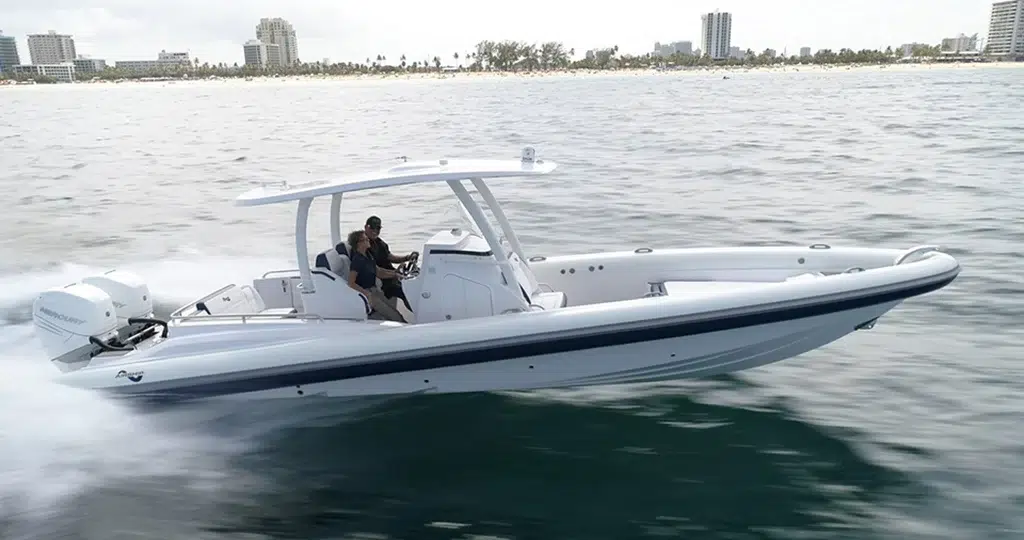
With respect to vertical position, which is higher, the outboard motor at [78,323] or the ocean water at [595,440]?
the outboard motor at [78,323]

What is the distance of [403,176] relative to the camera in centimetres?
624

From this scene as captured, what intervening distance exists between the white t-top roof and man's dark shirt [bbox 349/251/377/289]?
558 mm

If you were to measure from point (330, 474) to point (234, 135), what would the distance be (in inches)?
1402

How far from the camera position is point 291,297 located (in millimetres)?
7457

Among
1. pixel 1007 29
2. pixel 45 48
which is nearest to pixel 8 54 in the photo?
pixel 45 48

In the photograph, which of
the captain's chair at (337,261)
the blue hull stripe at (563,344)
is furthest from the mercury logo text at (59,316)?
the captain's chair at (337,261)

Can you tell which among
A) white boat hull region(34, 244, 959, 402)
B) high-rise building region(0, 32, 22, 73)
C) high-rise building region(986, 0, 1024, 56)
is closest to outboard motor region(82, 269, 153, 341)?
white boat hull region(34, 244, 959, 402)

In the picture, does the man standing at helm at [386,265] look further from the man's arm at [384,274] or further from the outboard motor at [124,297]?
the outboard motor at [124,297]

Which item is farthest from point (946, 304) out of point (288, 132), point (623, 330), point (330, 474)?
point (288, 132)

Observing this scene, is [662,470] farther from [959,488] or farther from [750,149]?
[750,149]

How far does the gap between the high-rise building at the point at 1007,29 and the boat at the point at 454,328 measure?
167m

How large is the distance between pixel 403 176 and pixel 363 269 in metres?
0.90

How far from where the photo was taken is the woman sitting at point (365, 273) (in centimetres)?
663

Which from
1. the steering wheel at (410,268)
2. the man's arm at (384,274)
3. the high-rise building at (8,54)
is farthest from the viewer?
the high-rise building at (8,54)
